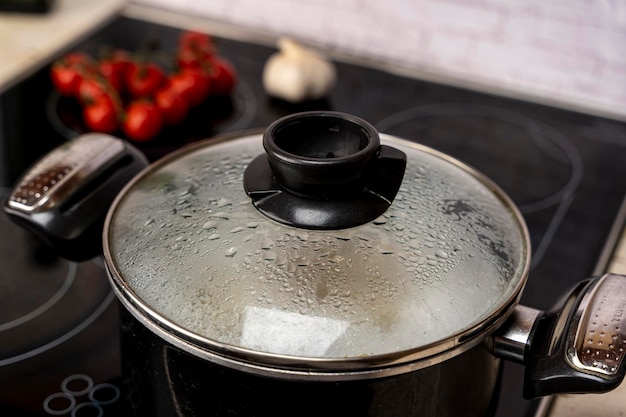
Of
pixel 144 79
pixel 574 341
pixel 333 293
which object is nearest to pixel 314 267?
pixel 333 293

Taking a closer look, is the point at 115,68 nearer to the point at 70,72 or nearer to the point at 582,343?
the point at 70,72

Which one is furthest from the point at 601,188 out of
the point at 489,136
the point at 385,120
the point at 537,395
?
the point at 537,395

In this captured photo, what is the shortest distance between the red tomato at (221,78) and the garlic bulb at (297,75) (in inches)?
2.4

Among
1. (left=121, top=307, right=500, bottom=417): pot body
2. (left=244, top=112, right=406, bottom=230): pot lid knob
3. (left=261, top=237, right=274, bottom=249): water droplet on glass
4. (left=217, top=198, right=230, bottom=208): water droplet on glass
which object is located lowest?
(left=121, top=307, right=500, bottom=417): pot body

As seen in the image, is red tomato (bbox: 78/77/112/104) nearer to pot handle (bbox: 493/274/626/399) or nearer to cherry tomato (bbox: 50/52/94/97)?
cherry tomato (bbox: 50/52/94/97)

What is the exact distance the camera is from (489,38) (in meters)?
1.41

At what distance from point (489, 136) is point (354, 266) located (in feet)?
2.48

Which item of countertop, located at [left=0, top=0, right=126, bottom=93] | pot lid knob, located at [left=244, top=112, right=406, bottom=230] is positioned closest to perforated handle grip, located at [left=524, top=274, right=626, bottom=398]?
pot lid knob, located at [left=244, top=112, right=406, bottom=230]

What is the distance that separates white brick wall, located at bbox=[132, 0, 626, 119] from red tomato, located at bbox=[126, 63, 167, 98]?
1.03 feet

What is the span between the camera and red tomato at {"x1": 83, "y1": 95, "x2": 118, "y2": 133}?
125cm

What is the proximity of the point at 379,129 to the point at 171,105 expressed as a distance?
34 centimetres

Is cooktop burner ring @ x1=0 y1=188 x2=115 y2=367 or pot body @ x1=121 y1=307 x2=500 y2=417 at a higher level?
pot body @ x1=121 y1=307 x2=500 y2=417

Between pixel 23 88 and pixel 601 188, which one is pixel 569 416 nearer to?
pixel 601 188

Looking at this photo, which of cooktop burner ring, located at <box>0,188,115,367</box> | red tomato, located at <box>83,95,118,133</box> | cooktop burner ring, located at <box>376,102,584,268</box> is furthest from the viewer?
red tomato, located at <box>83,95,118,133</box>
